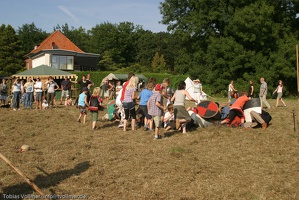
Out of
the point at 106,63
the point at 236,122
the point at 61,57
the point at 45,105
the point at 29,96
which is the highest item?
the point at 106,63

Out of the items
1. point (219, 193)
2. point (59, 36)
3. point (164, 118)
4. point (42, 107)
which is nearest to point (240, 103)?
point (164, 118)

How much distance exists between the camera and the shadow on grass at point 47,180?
557 centimetres

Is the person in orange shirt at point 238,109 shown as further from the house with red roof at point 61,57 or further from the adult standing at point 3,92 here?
the house with red roof at point 61,57

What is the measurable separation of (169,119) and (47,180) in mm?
6153

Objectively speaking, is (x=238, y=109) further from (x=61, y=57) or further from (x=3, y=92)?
(x=61, y=57)

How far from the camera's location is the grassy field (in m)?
5.66

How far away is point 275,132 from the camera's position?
10891 mm

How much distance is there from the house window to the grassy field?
37963 millimetres

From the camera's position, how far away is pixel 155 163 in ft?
23.8

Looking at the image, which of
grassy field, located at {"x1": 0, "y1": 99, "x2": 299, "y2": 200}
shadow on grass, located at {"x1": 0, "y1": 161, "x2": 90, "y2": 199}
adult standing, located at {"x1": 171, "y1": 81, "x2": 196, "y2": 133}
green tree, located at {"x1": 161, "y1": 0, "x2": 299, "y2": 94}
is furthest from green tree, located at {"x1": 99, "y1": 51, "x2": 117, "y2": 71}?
shadow on grass, located at {"x1": 0, "y1": 161, "x2": 90, "y2": 199}

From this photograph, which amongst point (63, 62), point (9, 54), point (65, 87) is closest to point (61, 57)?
point (63, 62)

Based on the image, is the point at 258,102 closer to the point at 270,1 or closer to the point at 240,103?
the point at 240,103

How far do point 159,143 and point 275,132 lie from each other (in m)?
3.89

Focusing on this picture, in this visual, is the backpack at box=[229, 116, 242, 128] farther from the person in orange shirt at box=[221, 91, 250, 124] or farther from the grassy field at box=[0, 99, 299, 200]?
the grassy field at box=[0, 99, 299, 200]
